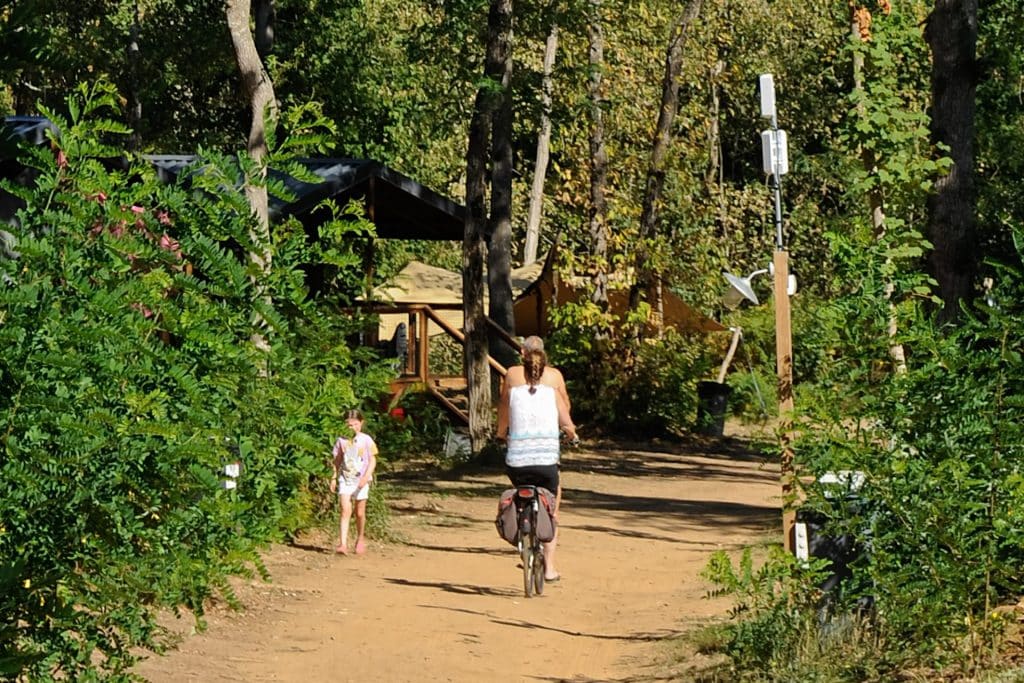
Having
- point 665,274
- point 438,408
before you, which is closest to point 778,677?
point 438,408

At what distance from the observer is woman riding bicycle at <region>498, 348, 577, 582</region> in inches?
468

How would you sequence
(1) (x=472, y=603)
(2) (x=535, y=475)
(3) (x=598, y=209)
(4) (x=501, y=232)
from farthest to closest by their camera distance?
(3) (x=598, y=209), (4) (x=501, y=232), (1) (x=472, y=603), (2) (x=535, y=475)

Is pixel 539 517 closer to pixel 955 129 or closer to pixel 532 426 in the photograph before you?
pixel 532 426

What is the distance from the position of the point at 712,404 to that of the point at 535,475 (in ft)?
62.3

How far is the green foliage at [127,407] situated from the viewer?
5.49m

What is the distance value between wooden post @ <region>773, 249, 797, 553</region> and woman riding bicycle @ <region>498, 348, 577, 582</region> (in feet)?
6.85

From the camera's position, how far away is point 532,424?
11891mm

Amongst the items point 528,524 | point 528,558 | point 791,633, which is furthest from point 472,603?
point 791,633

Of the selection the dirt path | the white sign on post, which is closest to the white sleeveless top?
the dirt path

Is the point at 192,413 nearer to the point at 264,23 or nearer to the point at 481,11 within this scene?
the point at 481,11

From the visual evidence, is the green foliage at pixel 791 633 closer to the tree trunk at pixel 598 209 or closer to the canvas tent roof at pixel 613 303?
the tree trunk at pixel 598 209

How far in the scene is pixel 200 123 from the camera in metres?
39.8

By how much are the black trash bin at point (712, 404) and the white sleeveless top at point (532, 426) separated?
18.1m

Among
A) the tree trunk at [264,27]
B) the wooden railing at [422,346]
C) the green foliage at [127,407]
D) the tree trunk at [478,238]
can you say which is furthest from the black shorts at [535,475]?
the tree trunk at [264,27]
